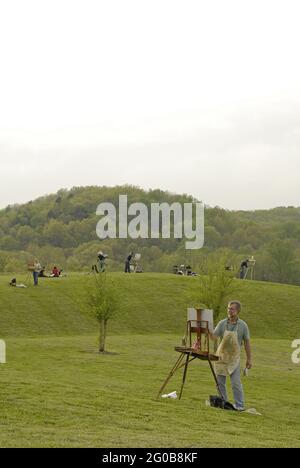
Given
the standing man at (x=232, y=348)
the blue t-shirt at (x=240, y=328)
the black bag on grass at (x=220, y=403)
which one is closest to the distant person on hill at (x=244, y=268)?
the black bag on grass at (x=220, y=403)

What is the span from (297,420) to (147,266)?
463ft

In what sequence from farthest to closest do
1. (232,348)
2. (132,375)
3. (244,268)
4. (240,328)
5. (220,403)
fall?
(244,268), (132,375), (220,403), (232,348), (240,328)

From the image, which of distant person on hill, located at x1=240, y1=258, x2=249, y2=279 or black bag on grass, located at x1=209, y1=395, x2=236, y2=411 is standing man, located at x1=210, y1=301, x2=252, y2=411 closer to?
black bag on grass, located at x1=209, y1=395, x2=236, y2=411

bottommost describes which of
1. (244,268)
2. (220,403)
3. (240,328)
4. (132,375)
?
(132,375)

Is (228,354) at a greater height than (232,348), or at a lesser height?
lesser

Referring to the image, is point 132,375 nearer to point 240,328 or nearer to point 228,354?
point 228,354

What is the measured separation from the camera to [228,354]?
728 inches

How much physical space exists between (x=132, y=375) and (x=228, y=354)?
42.5 ft

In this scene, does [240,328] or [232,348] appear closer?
[240,328]

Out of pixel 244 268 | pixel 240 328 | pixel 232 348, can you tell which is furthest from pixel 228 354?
pixel 244 268

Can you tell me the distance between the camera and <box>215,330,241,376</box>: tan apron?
18234mm

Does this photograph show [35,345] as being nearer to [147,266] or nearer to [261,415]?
[261,415]

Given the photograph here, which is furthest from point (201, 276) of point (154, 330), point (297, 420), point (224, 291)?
point (297, 420)

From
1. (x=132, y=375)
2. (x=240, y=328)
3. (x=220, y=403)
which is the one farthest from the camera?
(x=132, y=375)
